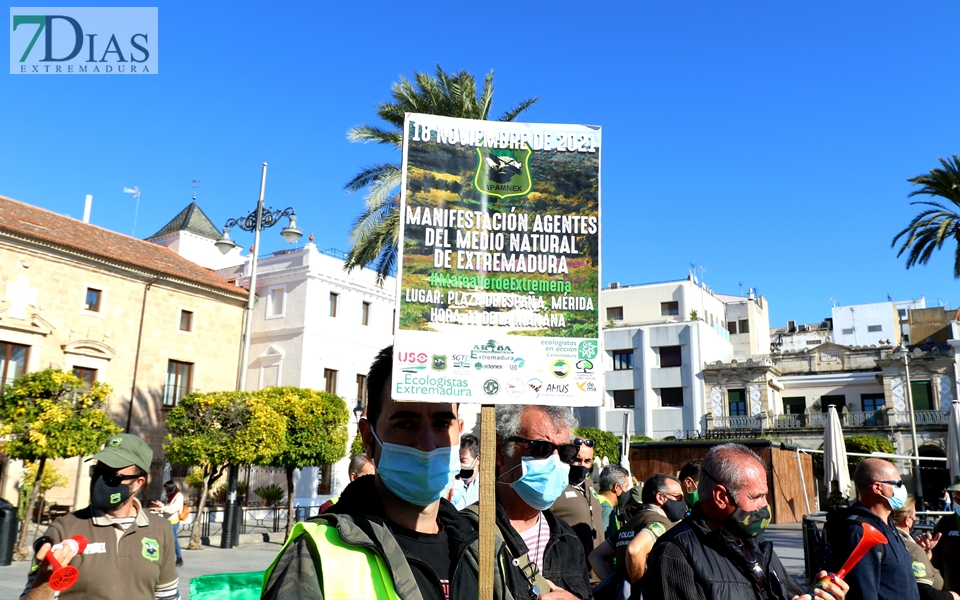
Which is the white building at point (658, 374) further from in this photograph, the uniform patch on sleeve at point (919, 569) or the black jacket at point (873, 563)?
the black jacket at point (873, 563)

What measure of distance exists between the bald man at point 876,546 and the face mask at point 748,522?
111 centimetres

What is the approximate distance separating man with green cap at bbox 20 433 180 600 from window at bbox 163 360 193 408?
28.8 m

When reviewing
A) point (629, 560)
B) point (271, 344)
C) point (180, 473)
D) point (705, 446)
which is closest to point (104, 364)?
point (180, 473)

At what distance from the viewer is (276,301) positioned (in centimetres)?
3466

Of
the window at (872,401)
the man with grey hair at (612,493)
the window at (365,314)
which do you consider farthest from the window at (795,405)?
the man with grey hair at (612,493)

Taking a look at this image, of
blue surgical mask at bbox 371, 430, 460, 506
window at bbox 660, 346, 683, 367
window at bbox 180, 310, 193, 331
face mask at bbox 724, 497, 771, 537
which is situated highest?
window at bbox 660, 346, 683, 367

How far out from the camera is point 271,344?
3394 cm

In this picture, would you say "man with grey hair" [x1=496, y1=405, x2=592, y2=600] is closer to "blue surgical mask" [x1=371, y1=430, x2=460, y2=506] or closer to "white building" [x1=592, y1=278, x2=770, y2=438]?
"blue surgical mask" [x1=371, y1=430, x2=460, y2=506]

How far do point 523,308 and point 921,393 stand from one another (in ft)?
161

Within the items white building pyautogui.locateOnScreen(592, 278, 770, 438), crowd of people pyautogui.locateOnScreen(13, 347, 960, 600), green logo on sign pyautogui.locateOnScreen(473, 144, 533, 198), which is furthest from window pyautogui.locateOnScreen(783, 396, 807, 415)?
green logo on sign pyautogui.locateOnScreen(473, 144, 533, 198)

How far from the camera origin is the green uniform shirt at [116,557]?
3.54 m

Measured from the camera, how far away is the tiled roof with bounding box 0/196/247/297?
27.2m

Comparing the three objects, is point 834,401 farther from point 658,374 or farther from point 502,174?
point 502,174

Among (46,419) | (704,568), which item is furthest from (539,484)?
(46,419)
